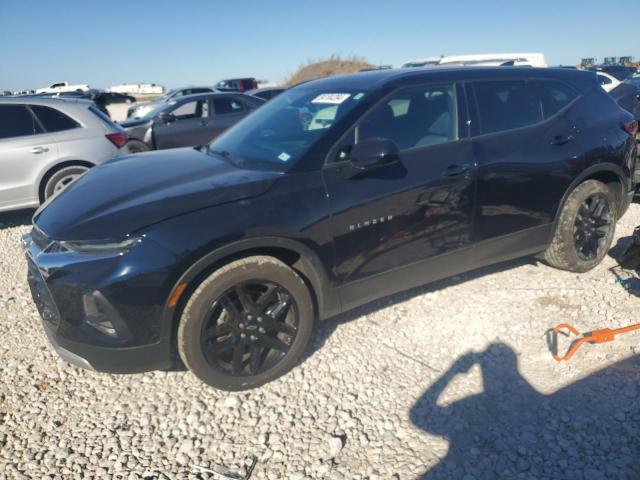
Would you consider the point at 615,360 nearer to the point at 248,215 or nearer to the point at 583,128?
the point at 583,128

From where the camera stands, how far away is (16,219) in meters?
6.28

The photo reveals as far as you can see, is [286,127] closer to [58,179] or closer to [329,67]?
[58,179]

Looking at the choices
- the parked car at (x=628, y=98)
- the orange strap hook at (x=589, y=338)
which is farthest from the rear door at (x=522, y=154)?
the parked car at (x=628, y=98)

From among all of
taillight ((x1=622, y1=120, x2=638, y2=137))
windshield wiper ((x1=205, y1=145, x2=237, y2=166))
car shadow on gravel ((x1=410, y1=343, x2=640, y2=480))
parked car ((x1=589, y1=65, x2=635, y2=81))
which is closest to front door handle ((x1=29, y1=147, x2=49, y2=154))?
windshield wiper ((x1=205, y1=145, x2=237, y2=166))

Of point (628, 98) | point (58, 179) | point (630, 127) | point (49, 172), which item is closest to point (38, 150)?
point (49, 172)

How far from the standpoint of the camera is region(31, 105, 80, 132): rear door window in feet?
A: 18.7

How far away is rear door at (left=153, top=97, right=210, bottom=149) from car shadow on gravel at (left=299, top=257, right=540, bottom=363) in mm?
6874

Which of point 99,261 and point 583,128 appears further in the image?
point 583,128

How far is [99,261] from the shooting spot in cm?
223

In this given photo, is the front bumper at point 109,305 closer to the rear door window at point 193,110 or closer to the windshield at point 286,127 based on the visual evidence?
the windshield at point 286,127

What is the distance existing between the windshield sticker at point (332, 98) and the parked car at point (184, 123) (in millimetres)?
6522

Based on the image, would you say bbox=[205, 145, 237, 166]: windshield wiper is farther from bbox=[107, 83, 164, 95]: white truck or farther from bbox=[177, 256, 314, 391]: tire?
bbox=[107, 83, 164, 95]: white truck

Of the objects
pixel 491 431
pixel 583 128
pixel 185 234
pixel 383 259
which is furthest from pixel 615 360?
pixel 185 234

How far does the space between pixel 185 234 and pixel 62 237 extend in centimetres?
64
